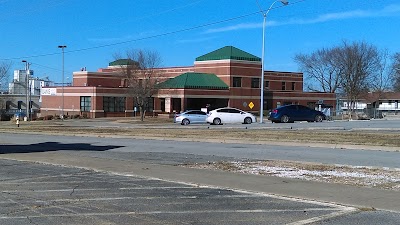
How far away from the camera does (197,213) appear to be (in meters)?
7.98

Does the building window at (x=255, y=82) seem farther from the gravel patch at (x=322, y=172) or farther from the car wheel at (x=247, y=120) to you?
the gravel patch at (x=322, y=172)

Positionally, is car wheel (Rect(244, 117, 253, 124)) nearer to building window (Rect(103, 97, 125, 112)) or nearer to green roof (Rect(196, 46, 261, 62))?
green roof (Rect(196, 46, 261, 62))

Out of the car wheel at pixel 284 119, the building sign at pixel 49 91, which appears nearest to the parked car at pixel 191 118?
the car wheel at pixel 284 119

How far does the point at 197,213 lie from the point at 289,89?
3511 inches

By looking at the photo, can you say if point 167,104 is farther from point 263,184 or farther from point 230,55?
point 263,184

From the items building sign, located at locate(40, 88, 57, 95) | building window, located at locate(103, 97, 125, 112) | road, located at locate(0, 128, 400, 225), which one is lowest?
road, located at locate(0, 128, 400, 225)

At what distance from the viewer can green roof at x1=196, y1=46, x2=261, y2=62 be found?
80062 millimetres

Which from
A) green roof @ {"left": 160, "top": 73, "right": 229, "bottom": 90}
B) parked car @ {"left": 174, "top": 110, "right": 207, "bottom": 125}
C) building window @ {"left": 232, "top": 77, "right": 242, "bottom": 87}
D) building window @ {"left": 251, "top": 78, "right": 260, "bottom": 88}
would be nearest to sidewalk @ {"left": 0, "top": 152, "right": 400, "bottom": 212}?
parked car @ {"left": 174, "top": 110, "right": 207, "bottom": 125}

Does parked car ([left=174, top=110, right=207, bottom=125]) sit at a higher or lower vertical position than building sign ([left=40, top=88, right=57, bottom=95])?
lower

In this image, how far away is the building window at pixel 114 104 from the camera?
76562 millimetres

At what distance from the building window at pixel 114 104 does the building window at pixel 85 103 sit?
7.96ft

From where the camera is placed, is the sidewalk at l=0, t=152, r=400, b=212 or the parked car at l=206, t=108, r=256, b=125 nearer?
the sidewalk at l=0, t=152, r=400, b=212

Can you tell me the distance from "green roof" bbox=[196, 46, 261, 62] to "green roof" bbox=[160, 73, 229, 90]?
373 centimetres

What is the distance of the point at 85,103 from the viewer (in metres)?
77.4
